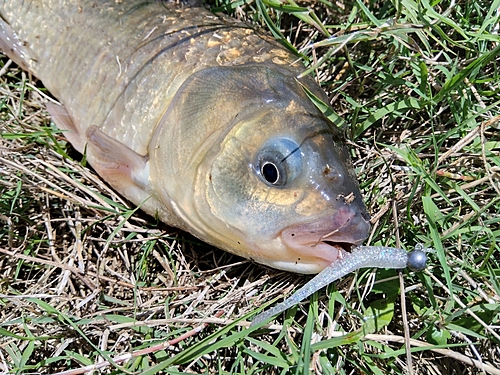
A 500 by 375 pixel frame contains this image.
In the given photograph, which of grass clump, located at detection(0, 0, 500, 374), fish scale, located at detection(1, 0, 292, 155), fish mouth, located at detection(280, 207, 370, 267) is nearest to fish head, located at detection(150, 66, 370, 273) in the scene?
fish mouth, located at detection(280, 207, 370, 267)

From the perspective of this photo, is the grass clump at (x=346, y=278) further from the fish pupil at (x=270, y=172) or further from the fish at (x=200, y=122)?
the fish pupil at (x=270, y=172)

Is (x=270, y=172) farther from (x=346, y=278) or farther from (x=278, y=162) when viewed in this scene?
(x=346, y=278)

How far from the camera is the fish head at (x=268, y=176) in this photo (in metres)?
2.19

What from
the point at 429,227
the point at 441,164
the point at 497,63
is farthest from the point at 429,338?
the point at 497,63

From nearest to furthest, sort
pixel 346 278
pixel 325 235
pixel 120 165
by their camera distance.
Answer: pixel 325 235
pixel 346 278
pixel 120 165

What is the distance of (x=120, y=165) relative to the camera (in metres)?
2.74

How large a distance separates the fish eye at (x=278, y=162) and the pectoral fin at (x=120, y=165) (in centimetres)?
74

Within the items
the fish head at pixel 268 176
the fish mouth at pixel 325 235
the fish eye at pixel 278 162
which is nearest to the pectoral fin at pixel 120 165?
the fish head at pixel 268 176

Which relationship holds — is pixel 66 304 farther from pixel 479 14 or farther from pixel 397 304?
pixel 479 14

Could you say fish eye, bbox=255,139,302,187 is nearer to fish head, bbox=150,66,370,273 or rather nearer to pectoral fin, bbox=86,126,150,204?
fish head, bbox=150,66,370,273

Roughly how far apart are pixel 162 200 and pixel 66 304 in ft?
2.45

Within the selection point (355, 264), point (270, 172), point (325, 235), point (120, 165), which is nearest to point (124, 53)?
point (120, 165)

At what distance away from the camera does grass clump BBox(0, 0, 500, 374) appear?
8.06 feet

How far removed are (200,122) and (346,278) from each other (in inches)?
42.3
